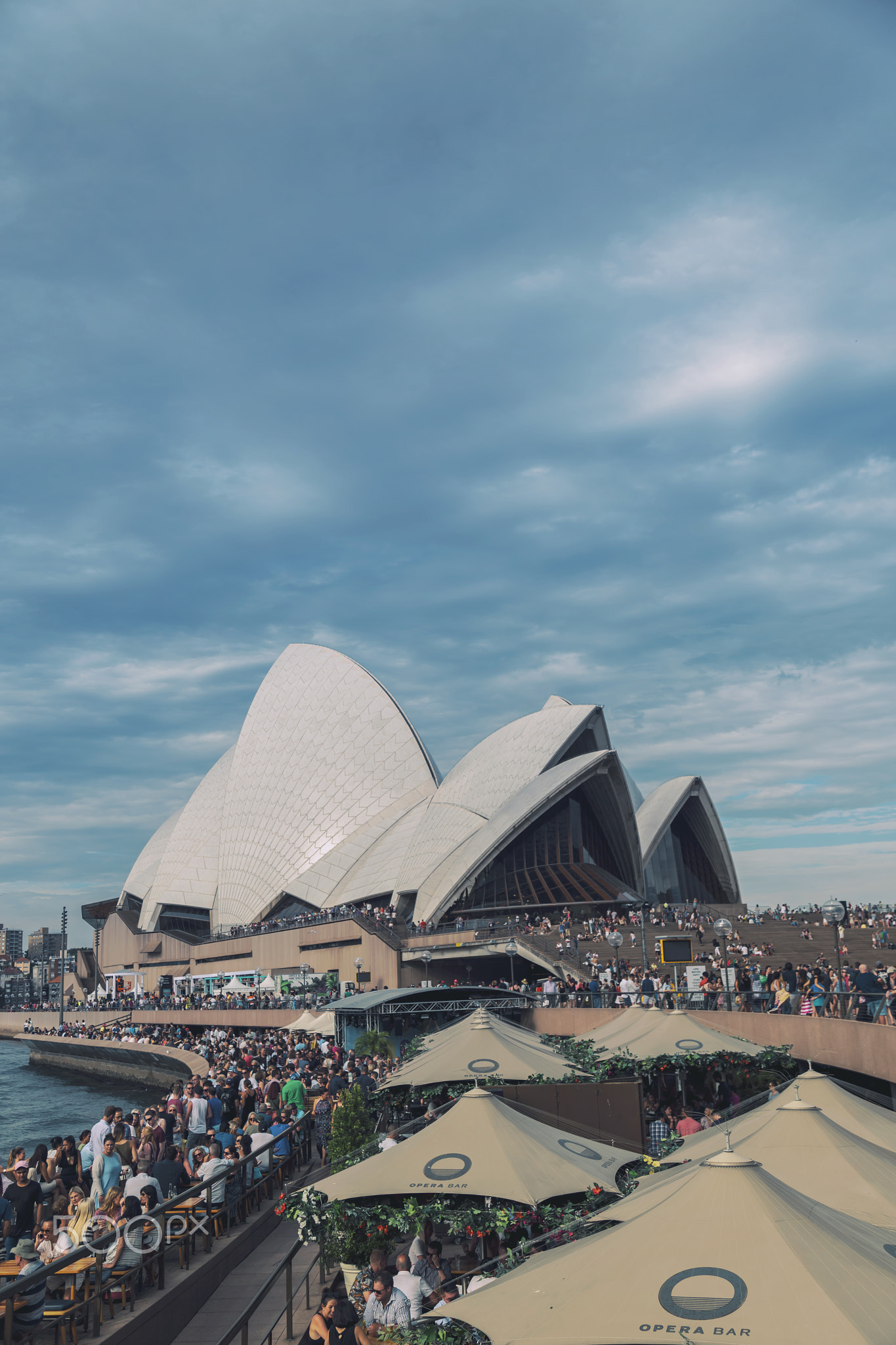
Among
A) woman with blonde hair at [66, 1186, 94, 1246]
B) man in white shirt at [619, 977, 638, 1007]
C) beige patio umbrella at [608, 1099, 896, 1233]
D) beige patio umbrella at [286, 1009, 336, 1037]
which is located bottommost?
beige patio umbrella at [286, 1009, 336, 1037]

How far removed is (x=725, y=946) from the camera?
88.7 feet

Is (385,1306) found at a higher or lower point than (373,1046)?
higher

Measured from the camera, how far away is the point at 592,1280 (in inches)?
170

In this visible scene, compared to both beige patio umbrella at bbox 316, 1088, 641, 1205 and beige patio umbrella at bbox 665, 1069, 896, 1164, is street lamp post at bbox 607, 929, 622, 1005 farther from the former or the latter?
beige patio umbrella at bbox 316, 1088, 641, 1205

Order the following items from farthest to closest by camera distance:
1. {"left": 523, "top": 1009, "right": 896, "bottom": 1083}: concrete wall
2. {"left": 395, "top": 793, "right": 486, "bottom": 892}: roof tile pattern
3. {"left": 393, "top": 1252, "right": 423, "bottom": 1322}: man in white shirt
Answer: {"left": 395, "top": 793, "right": 486, "bottom": 892}: roof tile pattern → {"left": 523, "top": 1009, "right": 896, "bottom": 1083}: concrete wall → {"left": 393, "top": 1252, "right": 423, "bottom": 1322}: man in white shirt

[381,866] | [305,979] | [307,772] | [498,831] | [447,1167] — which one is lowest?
[305,979]

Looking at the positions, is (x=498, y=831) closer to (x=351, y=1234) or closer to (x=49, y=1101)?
(x=49, y=1101)

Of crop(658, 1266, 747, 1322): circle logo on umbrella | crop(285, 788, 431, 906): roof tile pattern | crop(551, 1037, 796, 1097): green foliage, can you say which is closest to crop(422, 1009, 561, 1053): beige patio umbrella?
crop(551, 1037, 796, 1097): green foliage

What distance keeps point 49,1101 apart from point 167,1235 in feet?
108

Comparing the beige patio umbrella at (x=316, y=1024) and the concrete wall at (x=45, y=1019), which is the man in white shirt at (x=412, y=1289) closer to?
the beige patio umbrella at (x=316, y=1024)

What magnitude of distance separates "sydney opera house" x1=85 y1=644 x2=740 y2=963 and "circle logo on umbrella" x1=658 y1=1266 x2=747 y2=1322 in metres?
37.0

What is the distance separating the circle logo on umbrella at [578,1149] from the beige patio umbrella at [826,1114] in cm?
59

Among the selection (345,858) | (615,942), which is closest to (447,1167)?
(615,942)

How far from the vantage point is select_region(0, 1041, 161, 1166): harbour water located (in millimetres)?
28109
